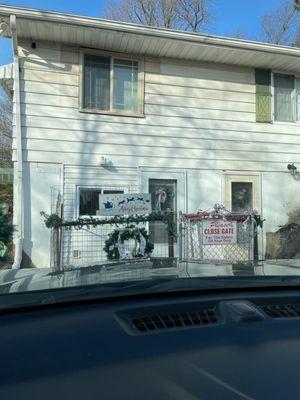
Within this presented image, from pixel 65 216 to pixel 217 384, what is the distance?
878 centimetres

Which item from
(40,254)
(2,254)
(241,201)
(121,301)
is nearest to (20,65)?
(40,254)

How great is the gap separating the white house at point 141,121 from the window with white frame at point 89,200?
2 cm

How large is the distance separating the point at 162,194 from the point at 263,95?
3245 mm

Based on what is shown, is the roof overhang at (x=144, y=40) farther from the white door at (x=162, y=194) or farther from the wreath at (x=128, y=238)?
the wreath at (x=128, y=238)

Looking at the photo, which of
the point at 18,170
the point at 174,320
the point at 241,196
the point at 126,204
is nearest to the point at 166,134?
the point at 241,196

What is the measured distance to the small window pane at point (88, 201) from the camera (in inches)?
406

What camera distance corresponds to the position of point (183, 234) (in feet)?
30.1

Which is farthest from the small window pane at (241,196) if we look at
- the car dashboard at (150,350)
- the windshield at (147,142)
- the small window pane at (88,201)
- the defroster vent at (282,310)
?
the car dashboard at (150,350)

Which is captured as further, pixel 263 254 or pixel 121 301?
pixel 263 254

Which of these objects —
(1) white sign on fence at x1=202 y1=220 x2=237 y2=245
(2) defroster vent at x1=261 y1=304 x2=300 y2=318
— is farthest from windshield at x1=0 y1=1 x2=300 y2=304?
(2) defroster vent at x1=261 y1=304 x2=300 y2=318

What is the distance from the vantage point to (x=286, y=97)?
38.9 ft

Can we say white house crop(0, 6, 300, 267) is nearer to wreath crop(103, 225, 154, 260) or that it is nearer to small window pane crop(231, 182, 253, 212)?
small window pane crop(231, 182, 253, 212)

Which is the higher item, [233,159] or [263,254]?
[233,159]

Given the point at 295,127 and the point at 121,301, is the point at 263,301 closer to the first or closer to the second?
the point at 121,301
